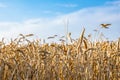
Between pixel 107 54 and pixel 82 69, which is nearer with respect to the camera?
pixel 82 69

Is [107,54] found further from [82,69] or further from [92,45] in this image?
[82,69]

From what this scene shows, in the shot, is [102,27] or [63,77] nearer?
[63,77]

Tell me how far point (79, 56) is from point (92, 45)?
996 mm

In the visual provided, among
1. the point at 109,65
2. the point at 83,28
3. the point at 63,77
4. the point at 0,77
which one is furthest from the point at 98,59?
the point at 0,77

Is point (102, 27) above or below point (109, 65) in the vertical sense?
above

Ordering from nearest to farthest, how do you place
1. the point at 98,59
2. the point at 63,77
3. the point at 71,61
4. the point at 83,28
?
the point at 83,28
the point at 63,77
the point at 71,61
the point at 98,59

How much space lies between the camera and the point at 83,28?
3.37 meters

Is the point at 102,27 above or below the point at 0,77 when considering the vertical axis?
above

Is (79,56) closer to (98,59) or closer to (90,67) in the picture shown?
→ (90,67)

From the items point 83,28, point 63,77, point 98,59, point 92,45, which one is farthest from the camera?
point 92,45

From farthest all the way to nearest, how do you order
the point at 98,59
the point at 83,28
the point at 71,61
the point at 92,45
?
the point at 92,45 < the point at 98,59 < the point at 71,61 < the point at 83,28

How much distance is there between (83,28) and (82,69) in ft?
2.38

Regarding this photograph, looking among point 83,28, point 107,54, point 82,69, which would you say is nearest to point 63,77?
point 82,69

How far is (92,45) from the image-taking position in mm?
4922
